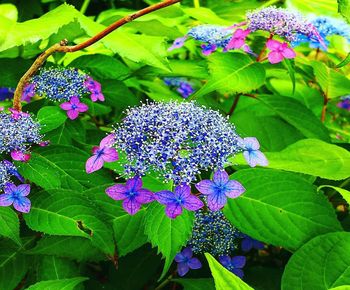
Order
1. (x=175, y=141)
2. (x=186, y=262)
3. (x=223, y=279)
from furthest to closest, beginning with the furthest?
(x=186, y=262) → (x=175, y=141) → (x=223, y=279)

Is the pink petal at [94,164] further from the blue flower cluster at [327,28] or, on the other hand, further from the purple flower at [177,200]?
the blue flower cluster at [327,28]

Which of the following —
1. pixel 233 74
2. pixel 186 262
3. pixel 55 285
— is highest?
pixel 233 74

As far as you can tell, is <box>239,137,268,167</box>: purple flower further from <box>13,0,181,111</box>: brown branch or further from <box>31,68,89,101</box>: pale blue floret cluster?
<box>31,68,89,101</box>: pale blue floret cluster

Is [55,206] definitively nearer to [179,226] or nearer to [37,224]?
[37,224]

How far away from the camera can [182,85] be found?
6.24 ft

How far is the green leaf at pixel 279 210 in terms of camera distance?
3.26ft

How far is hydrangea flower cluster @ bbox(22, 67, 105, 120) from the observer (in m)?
1.17

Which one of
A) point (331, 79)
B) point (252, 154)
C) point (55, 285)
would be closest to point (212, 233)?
point (252, 154)

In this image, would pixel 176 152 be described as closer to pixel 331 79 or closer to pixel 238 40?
pixel 238 40

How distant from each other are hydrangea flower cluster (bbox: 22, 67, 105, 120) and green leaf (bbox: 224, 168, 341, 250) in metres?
0.38

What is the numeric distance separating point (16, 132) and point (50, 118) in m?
0.14

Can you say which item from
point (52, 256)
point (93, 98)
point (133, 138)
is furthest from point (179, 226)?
point (93, 98)

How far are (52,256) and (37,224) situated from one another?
3.5 inches

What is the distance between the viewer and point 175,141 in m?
0.86
